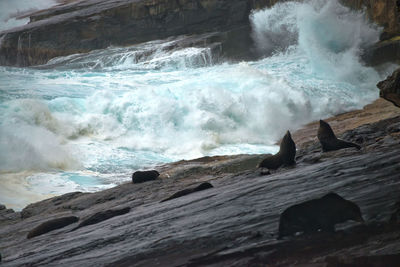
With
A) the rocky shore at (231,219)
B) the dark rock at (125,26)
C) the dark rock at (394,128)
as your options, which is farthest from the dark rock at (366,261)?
the dark rock at (125,26)

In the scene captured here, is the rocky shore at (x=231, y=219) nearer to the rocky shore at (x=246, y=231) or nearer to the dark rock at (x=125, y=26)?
the rocky shore at (x=246, y=231)

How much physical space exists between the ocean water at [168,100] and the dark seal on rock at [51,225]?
3.92 meters

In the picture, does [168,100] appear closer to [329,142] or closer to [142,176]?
[142,176]

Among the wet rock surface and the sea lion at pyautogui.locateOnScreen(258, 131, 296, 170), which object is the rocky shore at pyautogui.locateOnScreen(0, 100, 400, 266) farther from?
the sea lion at pyautogui.locateOnScreen(258, 131, 296, 170)

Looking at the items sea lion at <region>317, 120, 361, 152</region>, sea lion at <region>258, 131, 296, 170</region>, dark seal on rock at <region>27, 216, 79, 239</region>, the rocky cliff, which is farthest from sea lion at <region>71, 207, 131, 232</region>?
the rocky cliff

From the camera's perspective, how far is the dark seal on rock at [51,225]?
5996 millimetres

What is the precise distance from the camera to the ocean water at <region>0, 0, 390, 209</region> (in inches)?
481

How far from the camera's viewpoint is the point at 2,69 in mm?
23234

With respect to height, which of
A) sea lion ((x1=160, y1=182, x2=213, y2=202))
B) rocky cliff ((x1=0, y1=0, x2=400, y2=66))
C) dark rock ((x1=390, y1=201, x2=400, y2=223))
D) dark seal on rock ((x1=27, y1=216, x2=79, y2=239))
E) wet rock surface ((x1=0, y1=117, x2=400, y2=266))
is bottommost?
dark seal on rock ((x1=27, y1=216, x2=79, y2=239))

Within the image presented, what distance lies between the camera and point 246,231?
390 centimetres

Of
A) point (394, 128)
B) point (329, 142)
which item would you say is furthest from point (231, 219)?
point (394, 128)

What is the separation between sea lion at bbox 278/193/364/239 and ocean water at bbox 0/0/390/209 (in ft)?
22.1

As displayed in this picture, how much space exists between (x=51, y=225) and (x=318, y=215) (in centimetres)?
329

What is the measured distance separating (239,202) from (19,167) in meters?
8.06
